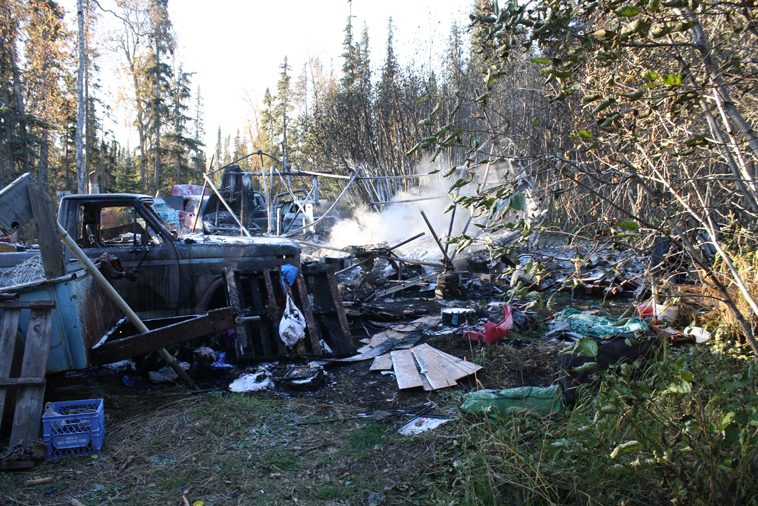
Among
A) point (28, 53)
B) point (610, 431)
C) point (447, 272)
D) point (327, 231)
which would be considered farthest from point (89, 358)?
→ point (28, 53)

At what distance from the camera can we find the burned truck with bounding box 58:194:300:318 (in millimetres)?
5492

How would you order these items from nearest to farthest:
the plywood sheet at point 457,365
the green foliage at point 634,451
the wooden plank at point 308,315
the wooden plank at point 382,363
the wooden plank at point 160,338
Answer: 1. the green foliage at point 634,451
2. the wooden plank at point 160,338
3. the plywood sheet at point 457,365
4. the wooden plank at point 382,363
5. the wooden plank at point 308,315

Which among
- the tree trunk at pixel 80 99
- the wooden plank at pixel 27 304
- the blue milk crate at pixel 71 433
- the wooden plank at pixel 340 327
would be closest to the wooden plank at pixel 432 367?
the wooden plank at pixel 340 327

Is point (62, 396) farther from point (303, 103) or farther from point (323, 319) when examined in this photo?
point (303, 103)

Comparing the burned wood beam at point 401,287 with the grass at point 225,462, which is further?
the burned wood beam at point 401,287

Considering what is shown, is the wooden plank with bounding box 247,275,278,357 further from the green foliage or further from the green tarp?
the green tarp

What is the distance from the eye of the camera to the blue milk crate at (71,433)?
123 inches

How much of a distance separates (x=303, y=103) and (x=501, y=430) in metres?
38.9

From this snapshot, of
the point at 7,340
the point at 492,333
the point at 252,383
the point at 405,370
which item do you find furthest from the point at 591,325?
the point at 7,340

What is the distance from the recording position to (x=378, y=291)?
9305mm

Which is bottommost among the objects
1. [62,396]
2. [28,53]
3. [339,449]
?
[339,449]

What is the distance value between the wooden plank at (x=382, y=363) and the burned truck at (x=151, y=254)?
2212 millimetres

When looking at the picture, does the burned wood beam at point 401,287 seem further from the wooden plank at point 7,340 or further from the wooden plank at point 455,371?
the wooden plank at point 7,340

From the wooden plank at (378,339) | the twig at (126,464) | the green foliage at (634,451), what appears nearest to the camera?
the green foliage at (634,451)
